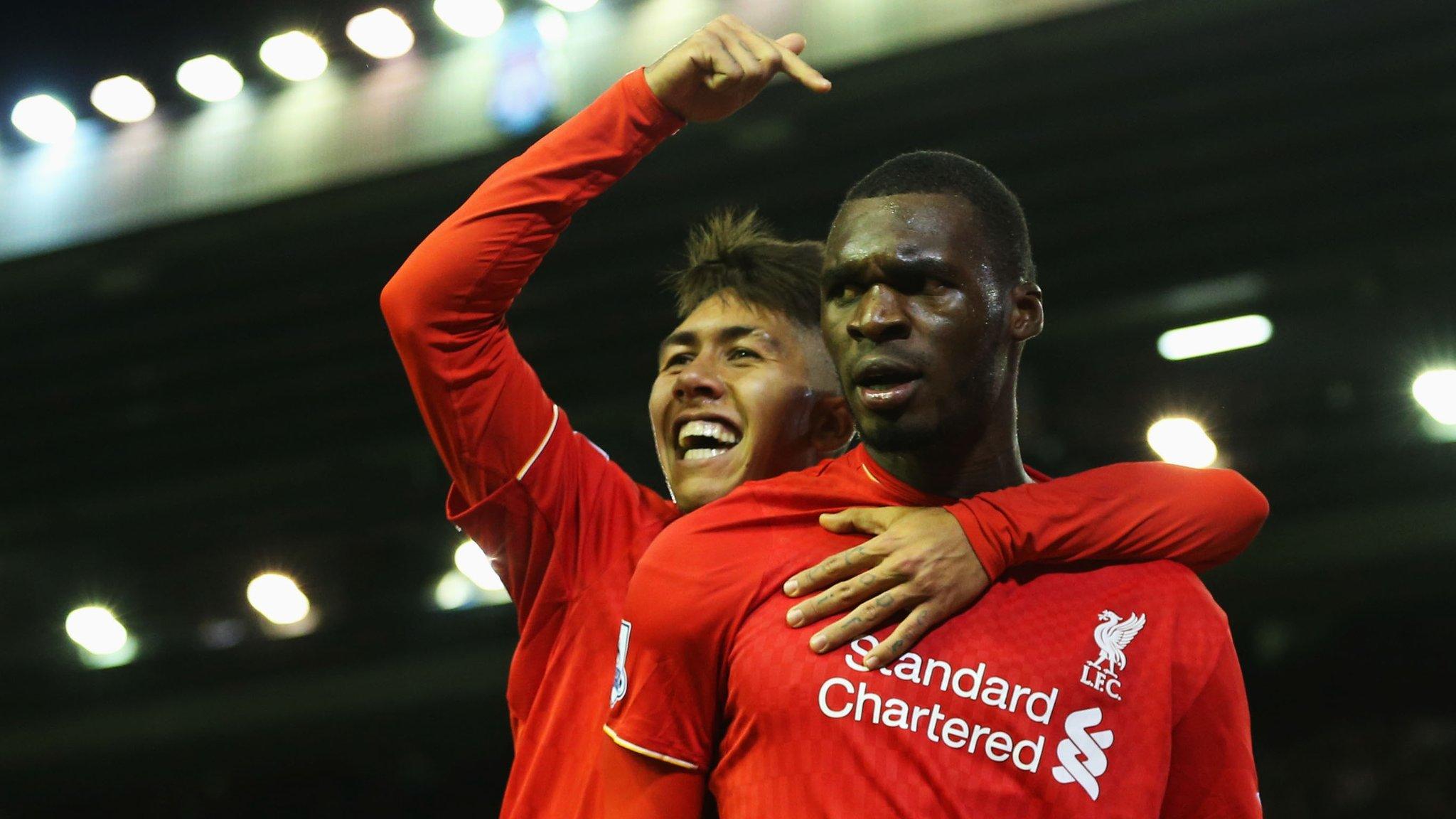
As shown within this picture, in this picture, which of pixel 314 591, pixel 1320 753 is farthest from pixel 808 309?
pixel 314 591

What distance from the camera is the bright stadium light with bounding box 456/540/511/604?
6664 millimetres

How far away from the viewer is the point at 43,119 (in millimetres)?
4738

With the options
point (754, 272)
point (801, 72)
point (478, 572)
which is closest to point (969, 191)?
point (801, 72)

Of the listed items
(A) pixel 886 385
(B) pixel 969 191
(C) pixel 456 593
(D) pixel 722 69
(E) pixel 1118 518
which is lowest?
(E) pixel 1118 518

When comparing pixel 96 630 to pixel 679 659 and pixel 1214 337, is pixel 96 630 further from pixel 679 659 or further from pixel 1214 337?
pixel 679 659

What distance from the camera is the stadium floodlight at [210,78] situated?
4.45 m

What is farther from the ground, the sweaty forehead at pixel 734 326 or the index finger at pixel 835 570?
the sweaty forehead at pixel 734 326

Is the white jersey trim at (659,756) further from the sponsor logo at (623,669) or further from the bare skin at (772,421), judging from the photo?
the bare skin at (772,421)

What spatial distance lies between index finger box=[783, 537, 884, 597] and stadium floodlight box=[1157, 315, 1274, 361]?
396 cm

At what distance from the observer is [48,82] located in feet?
15.3

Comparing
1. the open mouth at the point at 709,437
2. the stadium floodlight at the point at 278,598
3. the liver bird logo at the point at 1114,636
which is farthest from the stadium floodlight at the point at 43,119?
the liver bird logo at the point at 1114,636

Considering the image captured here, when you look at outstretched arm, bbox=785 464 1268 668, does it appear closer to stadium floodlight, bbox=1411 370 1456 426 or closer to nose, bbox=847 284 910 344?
nose, bbox=847 284 910 344

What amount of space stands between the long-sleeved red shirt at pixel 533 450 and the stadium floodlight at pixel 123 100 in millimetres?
3261

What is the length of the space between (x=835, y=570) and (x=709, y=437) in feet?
2.23
